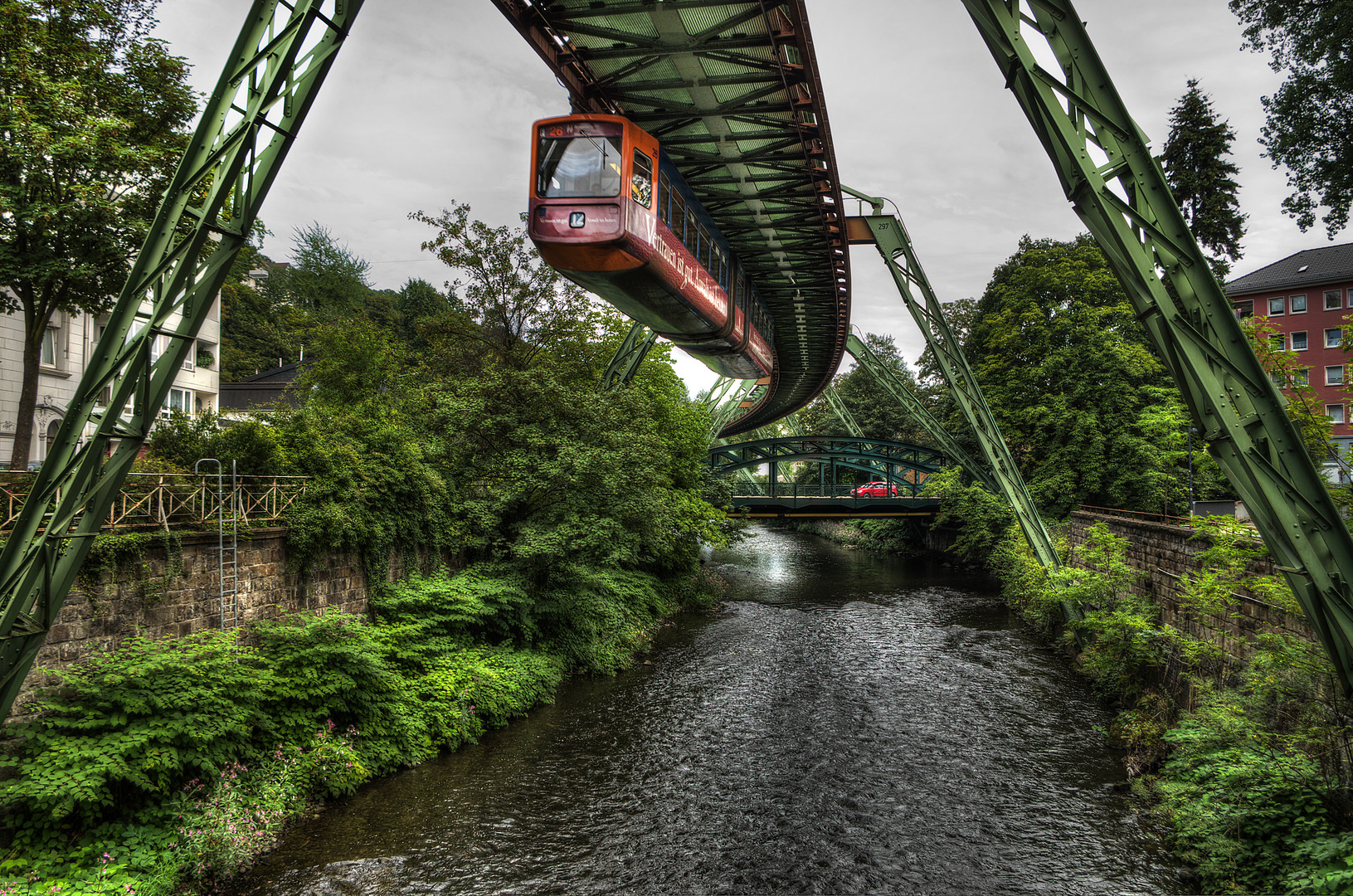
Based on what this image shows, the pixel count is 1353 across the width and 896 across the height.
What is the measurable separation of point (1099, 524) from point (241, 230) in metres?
18.5

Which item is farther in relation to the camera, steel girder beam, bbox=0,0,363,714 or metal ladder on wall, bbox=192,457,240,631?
metal ladder on wall, bbox=192,457,240,631

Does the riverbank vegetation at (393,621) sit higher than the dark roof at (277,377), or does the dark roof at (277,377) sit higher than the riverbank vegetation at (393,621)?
the dark roof at (277,377)

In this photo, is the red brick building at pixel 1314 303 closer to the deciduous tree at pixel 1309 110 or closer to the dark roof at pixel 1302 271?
the dark roof at pixel 1302 271

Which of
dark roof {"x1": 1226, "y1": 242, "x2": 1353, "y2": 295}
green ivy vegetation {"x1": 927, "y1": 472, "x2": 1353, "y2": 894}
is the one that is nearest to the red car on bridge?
dark roof {"x1": 1226, "y1": 242, "x2": 1353, "y2": 295}

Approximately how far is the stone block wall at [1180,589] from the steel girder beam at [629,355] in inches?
588

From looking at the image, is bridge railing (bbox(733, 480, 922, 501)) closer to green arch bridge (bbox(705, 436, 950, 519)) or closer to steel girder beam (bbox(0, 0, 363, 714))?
green arch bridge (bbox(705, 436, 950, 519))

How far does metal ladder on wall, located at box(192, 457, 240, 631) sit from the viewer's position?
1134 centimetres

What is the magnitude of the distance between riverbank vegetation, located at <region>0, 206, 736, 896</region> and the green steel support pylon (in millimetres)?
10918

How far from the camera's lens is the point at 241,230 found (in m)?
7.18

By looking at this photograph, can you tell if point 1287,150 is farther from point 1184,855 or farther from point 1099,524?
point 1184,855

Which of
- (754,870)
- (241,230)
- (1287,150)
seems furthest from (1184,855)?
(1287,150)

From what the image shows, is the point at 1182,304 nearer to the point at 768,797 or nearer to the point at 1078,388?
the point at 768,797

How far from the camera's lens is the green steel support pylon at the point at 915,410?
31.0 metres

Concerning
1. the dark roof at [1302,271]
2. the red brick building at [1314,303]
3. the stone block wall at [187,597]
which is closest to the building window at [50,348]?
the stone block wall at [187,597]
